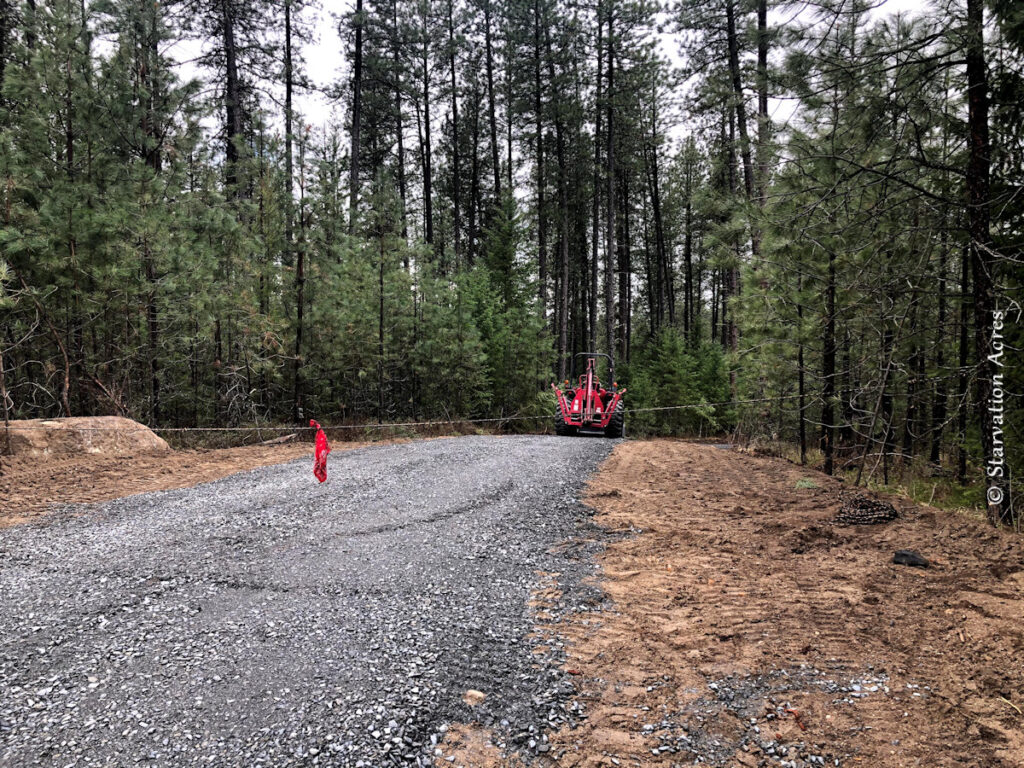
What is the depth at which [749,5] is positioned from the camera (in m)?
4.55

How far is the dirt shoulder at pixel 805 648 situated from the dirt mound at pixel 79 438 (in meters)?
7.15

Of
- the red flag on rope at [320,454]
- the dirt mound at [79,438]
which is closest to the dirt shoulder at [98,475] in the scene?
the dirt mound at [79,438]

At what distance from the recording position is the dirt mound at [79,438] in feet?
22.0

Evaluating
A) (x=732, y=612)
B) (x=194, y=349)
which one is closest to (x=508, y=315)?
(x=194, y=349)

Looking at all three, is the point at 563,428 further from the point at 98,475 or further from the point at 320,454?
the point at 98,475

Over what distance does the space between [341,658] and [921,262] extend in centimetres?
572

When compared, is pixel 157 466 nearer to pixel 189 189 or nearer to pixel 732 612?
pixel 189 189

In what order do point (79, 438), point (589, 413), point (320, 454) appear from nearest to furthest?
point (320, 454)
point (79, 438)
point (589, 413)

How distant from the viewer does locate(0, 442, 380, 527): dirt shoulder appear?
5.52 m

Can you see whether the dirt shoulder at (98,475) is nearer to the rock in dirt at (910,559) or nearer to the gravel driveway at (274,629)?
the gravel driveway at (274,629)

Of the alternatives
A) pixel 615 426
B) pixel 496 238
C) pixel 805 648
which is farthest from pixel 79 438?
pixel 496 238

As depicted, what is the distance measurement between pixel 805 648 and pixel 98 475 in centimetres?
773

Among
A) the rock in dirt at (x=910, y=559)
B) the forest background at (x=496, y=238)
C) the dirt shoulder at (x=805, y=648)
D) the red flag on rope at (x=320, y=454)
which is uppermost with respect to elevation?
the forest background at (x=496, y=238)

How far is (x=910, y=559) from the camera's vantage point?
3680 mm
